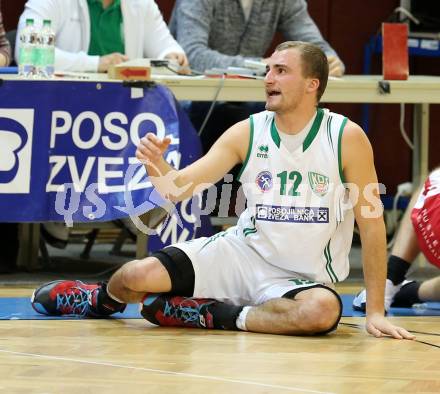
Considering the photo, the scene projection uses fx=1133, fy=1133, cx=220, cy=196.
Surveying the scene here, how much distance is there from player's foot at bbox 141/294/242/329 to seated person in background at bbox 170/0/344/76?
6.44ft

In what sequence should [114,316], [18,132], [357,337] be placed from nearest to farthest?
[357,337] → [114,316] → [18,132]

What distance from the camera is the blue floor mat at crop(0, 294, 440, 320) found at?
376cm

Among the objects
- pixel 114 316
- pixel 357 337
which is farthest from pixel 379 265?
pixel 114 316

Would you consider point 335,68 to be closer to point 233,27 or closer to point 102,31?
point 233,27

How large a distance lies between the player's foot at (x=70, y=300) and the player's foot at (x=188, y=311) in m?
0.16

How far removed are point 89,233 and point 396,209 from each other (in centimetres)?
182

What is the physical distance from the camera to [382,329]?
349cm

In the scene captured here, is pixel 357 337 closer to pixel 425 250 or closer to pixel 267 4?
pixel 425 250

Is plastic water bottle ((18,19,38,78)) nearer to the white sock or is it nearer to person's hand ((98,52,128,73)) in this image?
person's hand ((98,52,128,73))

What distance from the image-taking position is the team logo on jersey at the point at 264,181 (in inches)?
141

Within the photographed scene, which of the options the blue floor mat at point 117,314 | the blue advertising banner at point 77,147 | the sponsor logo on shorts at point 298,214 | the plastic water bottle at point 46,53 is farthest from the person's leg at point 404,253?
the plastic water bottle at point 46,53

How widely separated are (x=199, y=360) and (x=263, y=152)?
85 cm

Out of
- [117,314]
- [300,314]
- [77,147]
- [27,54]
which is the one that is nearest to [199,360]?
[300,314]

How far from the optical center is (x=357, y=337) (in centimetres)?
350
